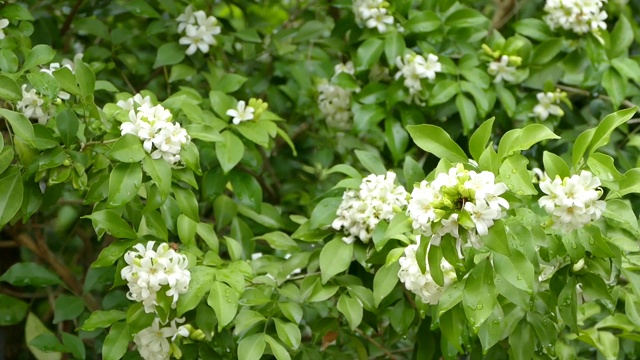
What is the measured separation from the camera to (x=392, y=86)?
2.18 meters

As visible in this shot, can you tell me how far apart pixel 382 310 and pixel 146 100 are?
62 cm

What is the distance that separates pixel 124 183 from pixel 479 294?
61cm

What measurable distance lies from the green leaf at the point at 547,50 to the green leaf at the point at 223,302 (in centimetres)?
103

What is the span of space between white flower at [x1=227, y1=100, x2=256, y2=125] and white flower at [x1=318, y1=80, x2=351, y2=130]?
0.41m

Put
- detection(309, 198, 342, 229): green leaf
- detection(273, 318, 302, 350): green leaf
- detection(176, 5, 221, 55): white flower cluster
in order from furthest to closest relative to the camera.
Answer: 1. detection(176, 5, 221, 55): white flower cluster
2. detection(309, 198, 342, 229): green leaf
3. detection(273, 318, 302, 350): green leaf

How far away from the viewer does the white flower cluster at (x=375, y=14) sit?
2.20 metres

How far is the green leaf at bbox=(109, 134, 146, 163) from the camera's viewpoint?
1.55 m

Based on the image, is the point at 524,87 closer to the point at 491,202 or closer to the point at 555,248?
the point at 555,248

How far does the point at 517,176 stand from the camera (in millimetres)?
1420

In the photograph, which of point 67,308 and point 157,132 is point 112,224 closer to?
point 157,132

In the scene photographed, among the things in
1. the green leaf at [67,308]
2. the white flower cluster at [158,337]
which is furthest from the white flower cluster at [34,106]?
the green leaf at [67,308]

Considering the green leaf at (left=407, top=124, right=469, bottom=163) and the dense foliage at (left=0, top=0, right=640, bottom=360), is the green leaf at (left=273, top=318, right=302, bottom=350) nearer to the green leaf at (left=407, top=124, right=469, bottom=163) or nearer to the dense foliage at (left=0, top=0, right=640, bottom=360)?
the dense foliage at (left=0, top=0, right=640, bottom=360)

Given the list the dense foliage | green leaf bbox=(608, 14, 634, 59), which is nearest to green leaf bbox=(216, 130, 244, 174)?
the dense foliage

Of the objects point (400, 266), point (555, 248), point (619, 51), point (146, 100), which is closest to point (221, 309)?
point (400, 266)
